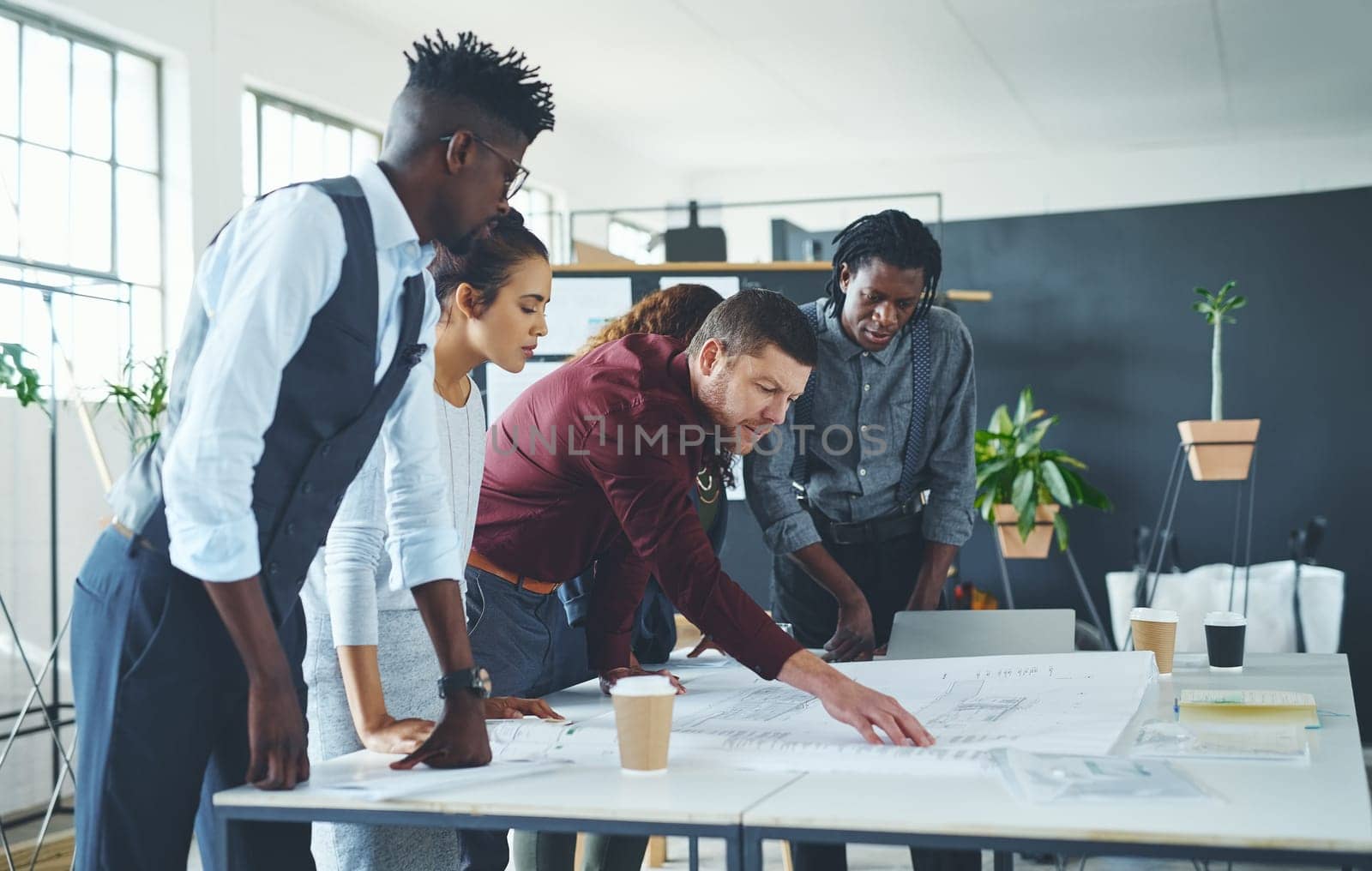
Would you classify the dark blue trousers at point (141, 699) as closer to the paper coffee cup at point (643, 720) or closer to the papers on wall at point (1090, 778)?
the paper coffee cup at point (643, 720)

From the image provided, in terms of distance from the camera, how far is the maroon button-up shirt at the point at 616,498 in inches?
60.3

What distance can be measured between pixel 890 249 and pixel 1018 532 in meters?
3.45

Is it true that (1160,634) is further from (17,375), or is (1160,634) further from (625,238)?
(625,238)

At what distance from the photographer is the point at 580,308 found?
14.2 feet

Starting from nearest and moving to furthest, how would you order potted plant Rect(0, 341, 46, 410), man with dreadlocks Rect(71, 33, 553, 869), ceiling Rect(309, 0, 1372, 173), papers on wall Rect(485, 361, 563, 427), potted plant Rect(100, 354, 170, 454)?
man with dreadlocks Rect(71, 33, 553, 869) < potted plant Rect(0, 341, 46, 410) < potted plant Rect(100, 354, 170, 454) < papers on wall Rect(485, 361, 563, 427) < ceiling Rect(309, 0, 1372, 173)

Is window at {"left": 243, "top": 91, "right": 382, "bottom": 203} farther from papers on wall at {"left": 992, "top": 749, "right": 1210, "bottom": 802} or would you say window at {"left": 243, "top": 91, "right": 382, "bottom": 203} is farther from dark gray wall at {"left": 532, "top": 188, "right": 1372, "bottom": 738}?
papers on wall at {"left": 992, "top": 749, "right": 1210, "bottom": 802}

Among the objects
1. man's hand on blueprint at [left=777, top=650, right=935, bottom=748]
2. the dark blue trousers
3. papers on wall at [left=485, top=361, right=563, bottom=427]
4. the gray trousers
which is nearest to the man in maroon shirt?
the gray trousers

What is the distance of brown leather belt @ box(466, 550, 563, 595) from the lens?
176 cm

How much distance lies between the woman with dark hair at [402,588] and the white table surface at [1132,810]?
476 mm

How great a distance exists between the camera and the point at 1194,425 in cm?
496

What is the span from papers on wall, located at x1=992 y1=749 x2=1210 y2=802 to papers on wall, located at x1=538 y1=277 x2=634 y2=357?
3.23 metres

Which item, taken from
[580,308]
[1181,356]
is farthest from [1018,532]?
[580,308]

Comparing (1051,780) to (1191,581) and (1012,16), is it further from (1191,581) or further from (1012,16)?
(1012,16)

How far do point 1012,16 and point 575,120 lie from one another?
2999 mm
